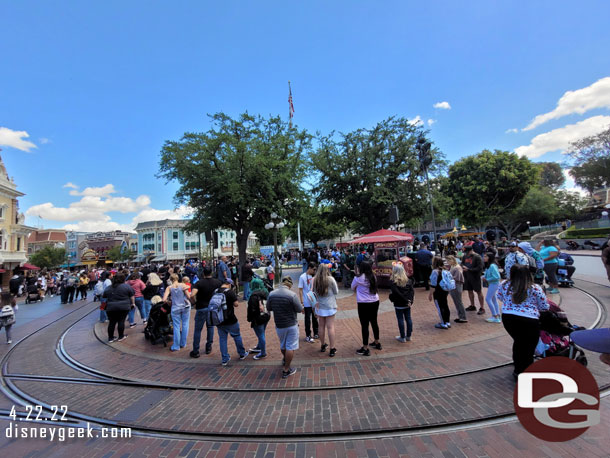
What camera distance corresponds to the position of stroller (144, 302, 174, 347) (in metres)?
6.16

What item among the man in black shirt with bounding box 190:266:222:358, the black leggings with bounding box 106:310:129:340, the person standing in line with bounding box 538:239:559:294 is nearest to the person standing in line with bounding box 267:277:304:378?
the man in black shirt with bounding box 190:266:222:358

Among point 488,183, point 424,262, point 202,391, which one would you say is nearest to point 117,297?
point 202,391

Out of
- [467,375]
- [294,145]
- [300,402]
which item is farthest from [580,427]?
[294,145]

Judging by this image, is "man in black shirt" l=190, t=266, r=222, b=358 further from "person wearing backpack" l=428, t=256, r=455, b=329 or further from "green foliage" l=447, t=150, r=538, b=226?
"green foliage" l=447, t=150, r=538, b=226

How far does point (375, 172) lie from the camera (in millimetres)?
19938

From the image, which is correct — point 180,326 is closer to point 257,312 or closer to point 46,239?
point 257,312

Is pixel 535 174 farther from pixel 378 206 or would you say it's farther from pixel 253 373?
pixel 253 373

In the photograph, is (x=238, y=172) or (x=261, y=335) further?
(x=238, y=172)

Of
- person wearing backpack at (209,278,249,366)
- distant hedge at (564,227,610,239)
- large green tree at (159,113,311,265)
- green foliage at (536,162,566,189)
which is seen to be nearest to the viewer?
person wearing backpack at (209,278,249,366)

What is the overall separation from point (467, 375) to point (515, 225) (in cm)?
4948

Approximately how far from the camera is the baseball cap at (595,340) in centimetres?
198

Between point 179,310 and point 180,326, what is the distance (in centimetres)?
44

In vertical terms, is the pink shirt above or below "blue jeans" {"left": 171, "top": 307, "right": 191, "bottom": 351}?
above

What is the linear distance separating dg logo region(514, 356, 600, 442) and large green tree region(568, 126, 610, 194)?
4900cm
